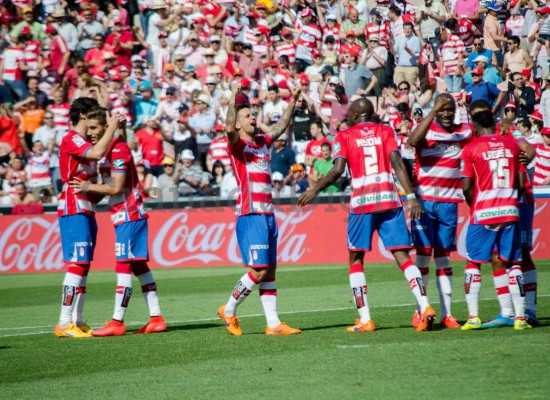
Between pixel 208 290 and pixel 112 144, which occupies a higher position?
pixel 112 144

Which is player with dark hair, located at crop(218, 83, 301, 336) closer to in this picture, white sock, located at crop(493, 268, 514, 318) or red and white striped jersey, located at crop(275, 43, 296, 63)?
white sock, located at crop(493, 268, 514, 318)

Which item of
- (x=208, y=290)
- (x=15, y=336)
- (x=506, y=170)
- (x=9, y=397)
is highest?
(x=506, y=170)

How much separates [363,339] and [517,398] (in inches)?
123

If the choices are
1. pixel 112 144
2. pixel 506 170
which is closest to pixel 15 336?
pixel 112 144

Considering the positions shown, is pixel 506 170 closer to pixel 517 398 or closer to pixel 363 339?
pixel 363 339

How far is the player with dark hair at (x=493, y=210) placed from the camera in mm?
9734

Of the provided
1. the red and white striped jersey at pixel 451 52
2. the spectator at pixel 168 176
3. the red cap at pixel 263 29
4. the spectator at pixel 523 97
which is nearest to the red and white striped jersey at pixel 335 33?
the red cap at pixel 263 29

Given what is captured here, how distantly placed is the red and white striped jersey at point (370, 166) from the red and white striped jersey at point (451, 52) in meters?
13.3

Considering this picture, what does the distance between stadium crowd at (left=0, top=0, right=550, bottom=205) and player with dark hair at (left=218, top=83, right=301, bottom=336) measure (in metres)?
10.4

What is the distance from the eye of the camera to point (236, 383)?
758 centimetres

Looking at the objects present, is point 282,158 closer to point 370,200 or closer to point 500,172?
point 370,200

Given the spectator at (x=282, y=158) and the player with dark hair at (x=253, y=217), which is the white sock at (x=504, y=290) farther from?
the spectator at (x=282, y=158)

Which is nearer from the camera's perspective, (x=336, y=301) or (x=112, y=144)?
(x=112, y=144)

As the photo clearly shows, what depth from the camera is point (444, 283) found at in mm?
10344
